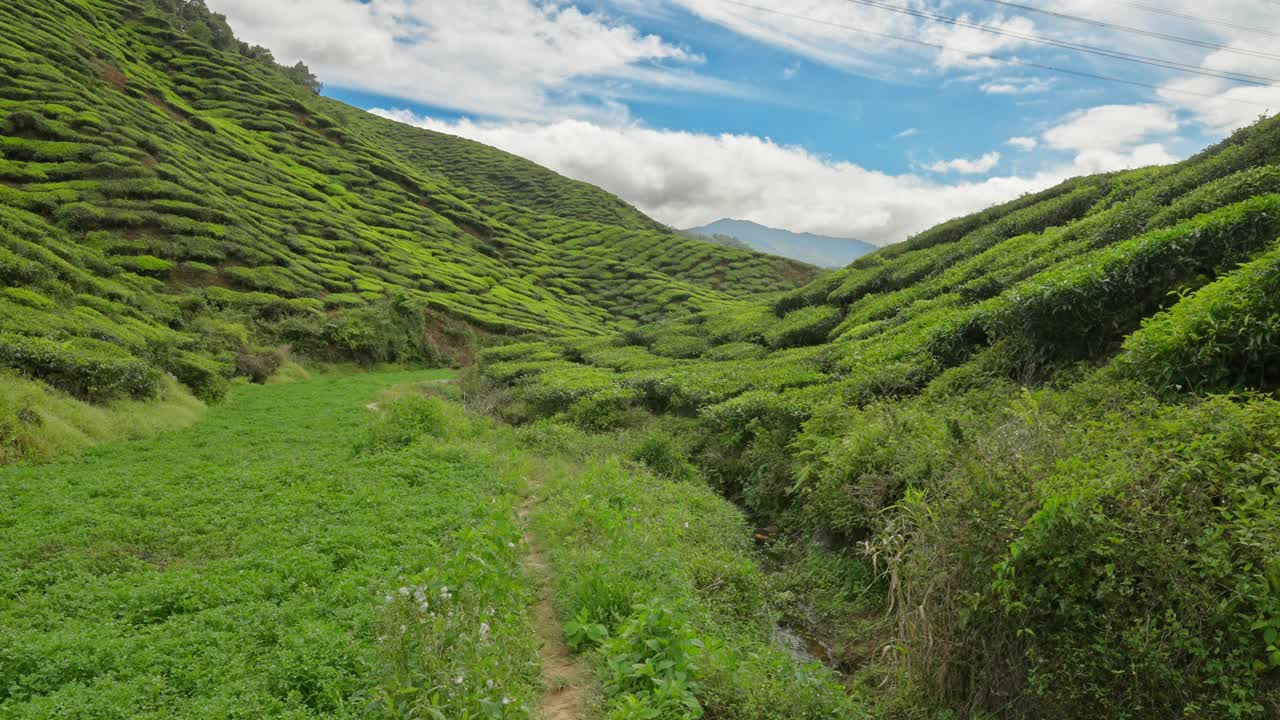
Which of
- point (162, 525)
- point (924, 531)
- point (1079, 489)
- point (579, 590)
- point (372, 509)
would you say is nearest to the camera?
point (1079, 489)

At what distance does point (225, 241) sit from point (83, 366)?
79.6 ft

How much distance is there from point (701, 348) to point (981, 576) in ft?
87.1

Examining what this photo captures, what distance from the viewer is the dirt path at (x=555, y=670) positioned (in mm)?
6238

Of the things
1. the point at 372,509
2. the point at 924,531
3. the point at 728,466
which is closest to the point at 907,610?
the point at 924,531

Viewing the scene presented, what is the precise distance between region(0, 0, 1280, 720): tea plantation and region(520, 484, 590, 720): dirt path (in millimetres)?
56

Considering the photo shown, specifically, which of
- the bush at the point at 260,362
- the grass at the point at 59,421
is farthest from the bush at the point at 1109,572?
the bush at the point at 260,362

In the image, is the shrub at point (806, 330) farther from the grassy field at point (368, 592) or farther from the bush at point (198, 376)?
the bush at point (198, 376)

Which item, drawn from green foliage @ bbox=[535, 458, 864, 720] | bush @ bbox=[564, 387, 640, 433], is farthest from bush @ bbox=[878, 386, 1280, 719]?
bush @ bbox=[564, 387, 640, 433]

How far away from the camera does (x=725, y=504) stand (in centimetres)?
1393

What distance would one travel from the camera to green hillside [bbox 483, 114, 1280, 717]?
15.9 feet

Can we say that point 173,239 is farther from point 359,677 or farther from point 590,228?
point 590,228

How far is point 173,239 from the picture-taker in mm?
34125

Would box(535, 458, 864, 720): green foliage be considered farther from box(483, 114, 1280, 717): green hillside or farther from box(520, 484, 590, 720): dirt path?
box(483, 114, 1280, 717): green hillside

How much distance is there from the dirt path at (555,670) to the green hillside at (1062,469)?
3200 mm
